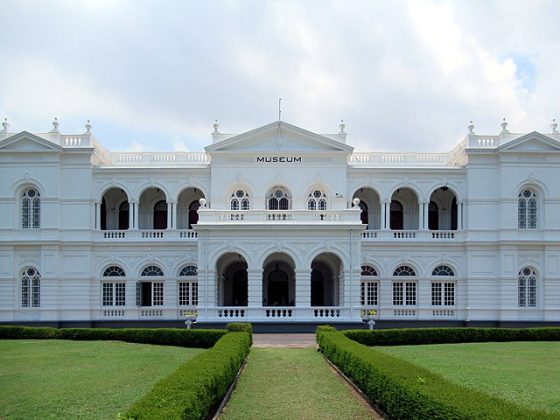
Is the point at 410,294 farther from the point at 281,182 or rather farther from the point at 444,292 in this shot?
the point at 281,182

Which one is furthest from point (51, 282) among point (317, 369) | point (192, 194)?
point (317, 369)

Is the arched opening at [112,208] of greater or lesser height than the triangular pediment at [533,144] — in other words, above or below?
below

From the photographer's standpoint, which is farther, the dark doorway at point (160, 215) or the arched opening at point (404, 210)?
the dark doorway at point (160, 215)

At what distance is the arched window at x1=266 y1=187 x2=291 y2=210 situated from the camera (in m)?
37.1

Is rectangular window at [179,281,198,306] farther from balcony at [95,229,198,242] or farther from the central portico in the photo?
balcony at [95,229,198,242]

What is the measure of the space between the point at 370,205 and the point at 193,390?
2849 centimetres

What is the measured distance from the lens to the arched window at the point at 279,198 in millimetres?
37125

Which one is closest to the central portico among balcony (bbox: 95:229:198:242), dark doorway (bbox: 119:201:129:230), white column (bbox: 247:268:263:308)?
white column (bbox: 247:268:263:308)

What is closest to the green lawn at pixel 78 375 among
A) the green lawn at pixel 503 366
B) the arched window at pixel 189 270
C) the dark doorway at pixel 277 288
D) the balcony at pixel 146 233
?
the green lawn at pixel 503 366

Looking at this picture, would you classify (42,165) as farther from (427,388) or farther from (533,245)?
(427,388)

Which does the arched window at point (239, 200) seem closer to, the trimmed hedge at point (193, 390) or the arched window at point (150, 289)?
the arched window at point (150, 289)

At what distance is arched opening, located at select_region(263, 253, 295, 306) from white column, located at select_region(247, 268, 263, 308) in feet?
17.4

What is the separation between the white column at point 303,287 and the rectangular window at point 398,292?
6.31m

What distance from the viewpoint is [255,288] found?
33.1 meters
